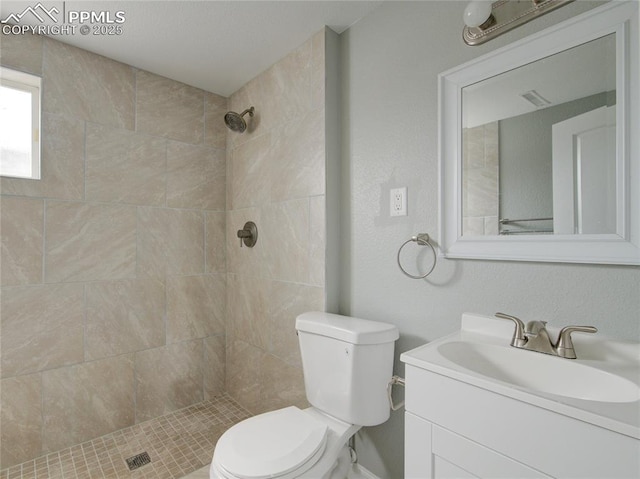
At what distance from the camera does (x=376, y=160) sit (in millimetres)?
1534

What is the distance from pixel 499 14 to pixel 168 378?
100 inches

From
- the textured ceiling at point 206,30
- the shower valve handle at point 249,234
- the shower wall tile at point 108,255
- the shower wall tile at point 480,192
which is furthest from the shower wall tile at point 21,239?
the shower wall tile at point 480,192

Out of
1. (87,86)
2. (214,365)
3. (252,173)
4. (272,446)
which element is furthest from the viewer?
(214,365)

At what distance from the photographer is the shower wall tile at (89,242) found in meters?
1.75

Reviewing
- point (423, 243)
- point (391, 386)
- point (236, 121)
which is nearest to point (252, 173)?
point (236, 121)

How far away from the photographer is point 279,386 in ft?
6.31

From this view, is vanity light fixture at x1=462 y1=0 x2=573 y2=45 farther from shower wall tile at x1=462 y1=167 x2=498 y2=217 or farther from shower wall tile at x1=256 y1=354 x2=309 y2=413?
shower wall tile at x1=256 y1=354 x2=309 y2=413

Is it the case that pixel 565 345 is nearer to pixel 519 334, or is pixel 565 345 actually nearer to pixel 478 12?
pixel 519 334

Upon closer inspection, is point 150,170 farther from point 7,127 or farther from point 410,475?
point 410,475

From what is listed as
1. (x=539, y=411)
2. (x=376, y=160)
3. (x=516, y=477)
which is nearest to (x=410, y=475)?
(x=516, y=477)

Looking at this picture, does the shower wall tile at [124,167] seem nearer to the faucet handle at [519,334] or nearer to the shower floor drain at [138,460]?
the shower floor drain at [138,460]

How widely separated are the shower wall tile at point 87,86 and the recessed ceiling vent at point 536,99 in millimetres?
2075

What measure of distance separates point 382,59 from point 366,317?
1217 mm

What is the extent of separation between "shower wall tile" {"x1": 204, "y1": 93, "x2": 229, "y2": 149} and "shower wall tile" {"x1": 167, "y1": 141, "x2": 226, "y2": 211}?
0.21 ft
